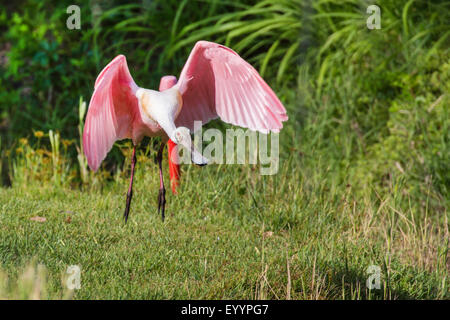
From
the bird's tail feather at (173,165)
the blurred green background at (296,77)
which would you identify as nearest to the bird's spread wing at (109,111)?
the bird's tail feather at (173,165)

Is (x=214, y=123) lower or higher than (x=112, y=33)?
lower

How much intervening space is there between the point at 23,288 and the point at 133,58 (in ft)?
15.4

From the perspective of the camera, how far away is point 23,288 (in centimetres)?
290

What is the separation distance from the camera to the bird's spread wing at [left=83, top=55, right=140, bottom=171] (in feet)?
10.8

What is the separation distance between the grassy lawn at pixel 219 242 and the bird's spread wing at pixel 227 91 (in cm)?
78

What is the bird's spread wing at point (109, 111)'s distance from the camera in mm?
3289

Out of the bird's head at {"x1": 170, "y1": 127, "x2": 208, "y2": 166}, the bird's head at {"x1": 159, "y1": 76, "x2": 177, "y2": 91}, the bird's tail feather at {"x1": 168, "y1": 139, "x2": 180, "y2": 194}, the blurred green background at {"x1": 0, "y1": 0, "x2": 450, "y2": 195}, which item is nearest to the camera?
the bird's head at {"x1": 170, "y1": 127, "x2": 208, "y2": 166}

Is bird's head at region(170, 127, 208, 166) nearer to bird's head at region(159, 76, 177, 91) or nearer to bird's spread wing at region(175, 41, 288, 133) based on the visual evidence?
bird's spread wing at region(175, 41, 288, 133)

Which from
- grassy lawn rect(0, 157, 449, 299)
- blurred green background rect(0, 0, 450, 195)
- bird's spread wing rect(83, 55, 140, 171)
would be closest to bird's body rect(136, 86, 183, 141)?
bird's spread wing rect(83, 55, 140, 171)

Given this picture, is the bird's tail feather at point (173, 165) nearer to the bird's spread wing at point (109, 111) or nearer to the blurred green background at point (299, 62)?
the bird's spread wing at point (109, 111)

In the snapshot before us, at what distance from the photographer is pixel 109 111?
347cm

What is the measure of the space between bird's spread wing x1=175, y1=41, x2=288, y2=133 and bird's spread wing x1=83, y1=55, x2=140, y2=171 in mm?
309

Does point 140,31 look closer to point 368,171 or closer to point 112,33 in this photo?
point 112,33
